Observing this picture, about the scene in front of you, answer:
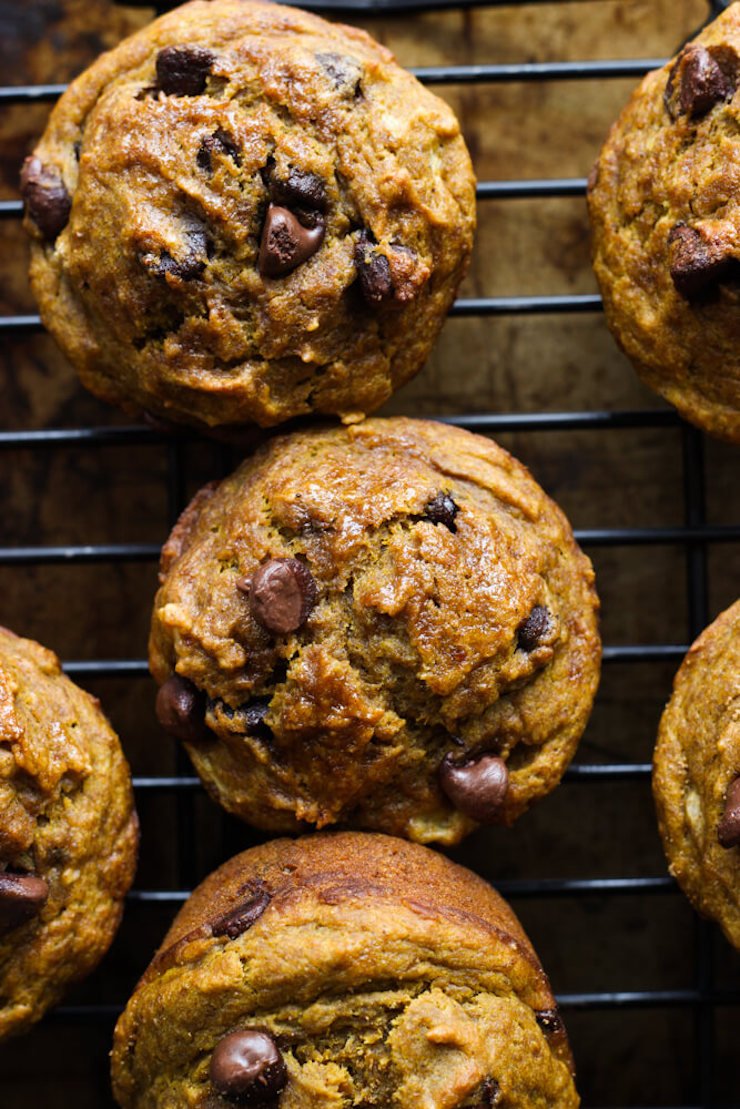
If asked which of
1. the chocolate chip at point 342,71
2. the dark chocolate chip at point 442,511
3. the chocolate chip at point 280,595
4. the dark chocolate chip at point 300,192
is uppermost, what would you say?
the chocolate chip at point 342,71

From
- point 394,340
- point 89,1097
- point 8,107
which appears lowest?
point 89,1097

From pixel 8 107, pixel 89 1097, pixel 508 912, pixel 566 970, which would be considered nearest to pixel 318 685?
pixel 508 912

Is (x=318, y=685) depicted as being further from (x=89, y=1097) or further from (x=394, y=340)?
(x=89, y=1097)

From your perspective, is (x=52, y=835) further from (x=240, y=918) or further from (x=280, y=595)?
(x=280, y=595)

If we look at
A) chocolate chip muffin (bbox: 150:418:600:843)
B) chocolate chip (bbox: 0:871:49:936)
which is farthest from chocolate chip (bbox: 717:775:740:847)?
chocolate chip (bbox: 0:871:49:936)

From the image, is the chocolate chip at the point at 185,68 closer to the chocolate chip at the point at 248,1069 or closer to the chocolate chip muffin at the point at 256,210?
the chocolate chip muffin at the point at 256,210

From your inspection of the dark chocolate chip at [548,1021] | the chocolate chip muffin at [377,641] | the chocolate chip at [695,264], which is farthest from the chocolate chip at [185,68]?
the dark chocolate chip at [548,1021]

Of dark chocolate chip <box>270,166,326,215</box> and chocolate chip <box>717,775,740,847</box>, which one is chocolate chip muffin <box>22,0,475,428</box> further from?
chocolate chip <box>717,775,740,847</box>

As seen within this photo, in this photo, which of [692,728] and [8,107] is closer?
[692,728]
